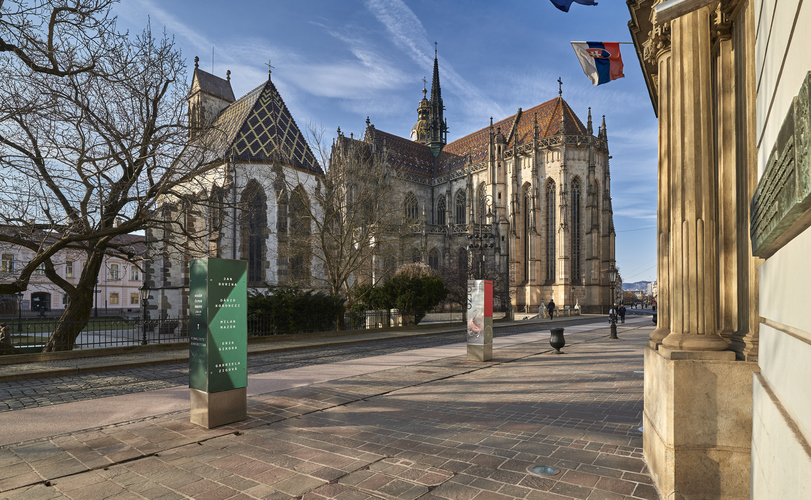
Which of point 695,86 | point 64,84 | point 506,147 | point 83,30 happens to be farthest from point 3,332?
point 506,147

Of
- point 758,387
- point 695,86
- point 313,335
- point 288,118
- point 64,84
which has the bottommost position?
point 313,335

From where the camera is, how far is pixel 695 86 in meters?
4.23

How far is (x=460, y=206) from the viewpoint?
196 feet

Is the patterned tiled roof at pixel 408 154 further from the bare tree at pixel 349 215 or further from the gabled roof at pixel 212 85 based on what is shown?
the bare tree at pixel 349 215

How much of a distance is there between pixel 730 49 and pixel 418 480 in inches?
193

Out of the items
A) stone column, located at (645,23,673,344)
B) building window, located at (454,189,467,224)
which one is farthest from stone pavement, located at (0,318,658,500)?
building window, located at (454,189,467,224)

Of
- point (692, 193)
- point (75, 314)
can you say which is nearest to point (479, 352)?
point (692, 193)

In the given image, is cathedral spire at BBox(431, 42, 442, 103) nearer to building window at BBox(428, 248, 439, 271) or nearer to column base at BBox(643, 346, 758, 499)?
building window at BBox(428, 248, 439, 271)

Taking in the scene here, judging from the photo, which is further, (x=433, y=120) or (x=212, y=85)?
(x=433, y=120)

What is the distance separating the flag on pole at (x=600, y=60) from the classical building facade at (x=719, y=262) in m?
4.11

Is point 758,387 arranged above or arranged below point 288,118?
below

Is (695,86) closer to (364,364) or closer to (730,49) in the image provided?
(730,49)

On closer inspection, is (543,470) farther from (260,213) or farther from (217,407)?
(260,213)

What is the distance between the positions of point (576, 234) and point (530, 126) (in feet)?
48.5
